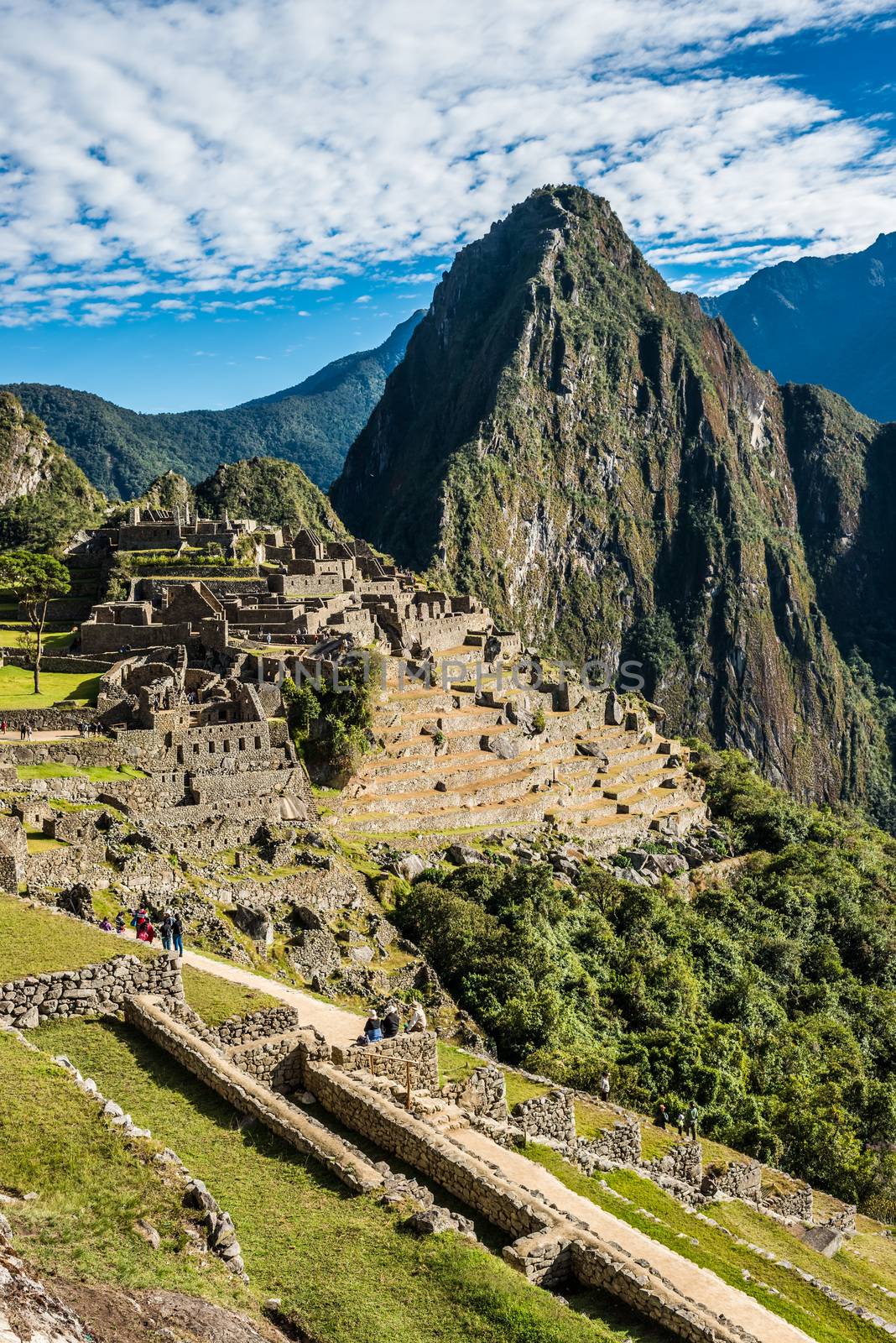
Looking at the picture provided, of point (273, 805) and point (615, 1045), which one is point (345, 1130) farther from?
point (273, 805)

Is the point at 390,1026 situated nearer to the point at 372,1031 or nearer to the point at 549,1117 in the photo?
the point at 372,1031

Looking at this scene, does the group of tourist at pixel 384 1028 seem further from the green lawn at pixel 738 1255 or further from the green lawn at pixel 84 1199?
the green lawn at pixel 84 1199

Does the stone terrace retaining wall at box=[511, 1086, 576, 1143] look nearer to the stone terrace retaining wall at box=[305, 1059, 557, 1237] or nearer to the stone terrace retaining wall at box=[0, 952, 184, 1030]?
the stone terrace retaining wall at box=[305, 1059, 557, 1237]

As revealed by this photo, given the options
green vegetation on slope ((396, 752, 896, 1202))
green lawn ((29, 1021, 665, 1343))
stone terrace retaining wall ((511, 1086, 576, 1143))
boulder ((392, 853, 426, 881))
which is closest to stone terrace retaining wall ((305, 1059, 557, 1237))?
green lawn ((29, 1021, 665, 1343))

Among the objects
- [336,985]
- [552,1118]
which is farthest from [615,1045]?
[552,1118]

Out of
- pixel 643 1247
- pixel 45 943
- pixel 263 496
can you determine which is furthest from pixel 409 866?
pixel 263 496

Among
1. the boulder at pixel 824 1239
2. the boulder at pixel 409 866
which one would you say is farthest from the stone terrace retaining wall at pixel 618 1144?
the boulder at pixel 409 866
